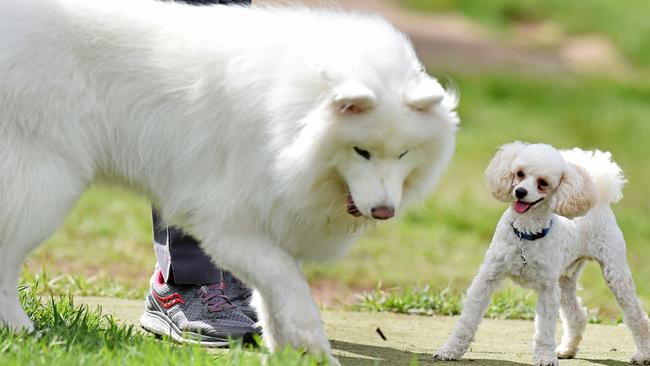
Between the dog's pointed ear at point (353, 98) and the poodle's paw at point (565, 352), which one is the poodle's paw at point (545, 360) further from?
the dog's pointed ear at point (353, 98)

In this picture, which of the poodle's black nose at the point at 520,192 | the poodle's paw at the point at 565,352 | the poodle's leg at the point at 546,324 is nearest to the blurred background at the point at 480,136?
the poodle's black nose at the point at 520,192

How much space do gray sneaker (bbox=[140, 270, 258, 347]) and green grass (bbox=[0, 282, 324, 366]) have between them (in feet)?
0.99

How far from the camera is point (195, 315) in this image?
4.64 m

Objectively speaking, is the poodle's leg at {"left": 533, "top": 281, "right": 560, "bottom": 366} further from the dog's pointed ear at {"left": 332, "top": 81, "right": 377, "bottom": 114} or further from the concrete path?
the dog's pointed ear at {"left": 332, "top": 81, "right": 377, "bottom": 114}

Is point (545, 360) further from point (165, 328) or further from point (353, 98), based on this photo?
point (165, 328)

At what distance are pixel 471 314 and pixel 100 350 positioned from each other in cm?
141

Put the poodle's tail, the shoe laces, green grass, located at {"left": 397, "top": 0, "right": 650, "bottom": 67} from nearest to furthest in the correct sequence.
A: 1. the poodle's tail
2. the shoe laces
3. green grass, located at {"left": 397, "top": 0, "right": 650, "bottom": 67}

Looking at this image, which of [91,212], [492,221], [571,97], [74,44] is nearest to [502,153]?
[74,44]

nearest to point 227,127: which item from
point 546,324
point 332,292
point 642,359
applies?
point 546,324

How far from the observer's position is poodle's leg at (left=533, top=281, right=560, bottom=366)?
4.18m

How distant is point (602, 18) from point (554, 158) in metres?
16.3

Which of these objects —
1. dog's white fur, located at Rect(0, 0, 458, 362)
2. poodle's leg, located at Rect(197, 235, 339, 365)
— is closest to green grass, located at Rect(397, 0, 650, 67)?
dog's white fur, located at Rect(0, 0, 458, 362)

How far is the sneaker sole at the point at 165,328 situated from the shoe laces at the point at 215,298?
14 centimetres

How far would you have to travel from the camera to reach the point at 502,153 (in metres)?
4.22
